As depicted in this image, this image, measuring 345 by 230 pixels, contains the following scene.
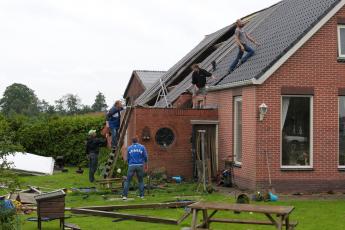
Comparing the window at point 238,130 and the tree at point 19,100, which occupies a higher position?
the tree at point 19,100

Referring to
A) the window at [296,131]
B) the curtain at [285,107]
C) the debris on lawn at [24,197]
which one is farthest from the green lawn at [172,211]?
the curtain at [285,107]

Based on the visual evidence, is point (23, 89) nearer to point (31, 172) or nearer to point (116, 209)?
point (31, 172)

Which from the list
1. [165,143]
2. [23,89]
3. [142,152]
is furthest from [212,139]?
[23,89]

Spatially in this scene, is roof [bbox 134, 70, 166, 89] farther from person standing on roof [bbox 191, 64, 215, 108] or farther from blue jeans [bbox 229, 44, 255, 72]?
blue jeans [bbox 229, 44, 255, 72]

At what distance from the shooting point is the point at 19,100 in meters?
81.1

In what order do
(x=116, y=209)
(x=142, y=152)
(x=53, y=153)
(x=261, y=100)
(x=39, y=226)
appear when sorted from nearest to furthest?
(x=39, y=226)
(x=116, y=209)
(x=142, y=152)
(x=261, y=100)
(x=53, y=153)

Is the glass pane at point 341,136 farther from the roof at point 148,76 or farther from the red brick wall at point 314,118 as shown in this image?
the roof at point 148,76

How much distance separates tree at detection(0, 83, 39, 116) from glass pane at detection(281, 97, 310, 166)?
59718 millimetres

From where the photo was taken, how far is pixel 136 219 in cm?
1358

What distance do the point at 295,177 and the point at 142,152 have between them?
502 cm

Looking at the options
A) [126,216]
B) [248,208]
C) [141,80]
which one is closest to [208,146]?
[126,216]

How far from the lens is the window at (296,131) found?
1930cm

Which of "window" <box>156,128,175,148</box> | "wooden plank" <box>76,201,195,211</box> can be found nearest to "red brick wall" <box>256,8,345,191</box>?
"wooden plank" <box>76,201,195,211</box>

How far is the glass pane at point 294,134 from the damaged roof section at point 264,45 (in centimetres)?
160
